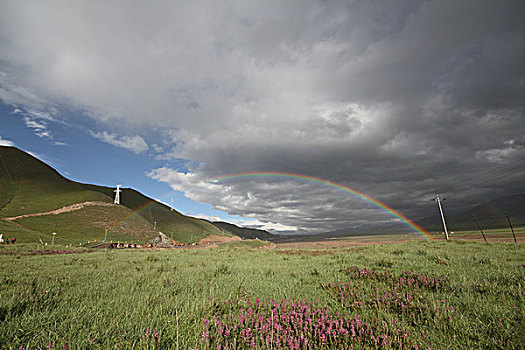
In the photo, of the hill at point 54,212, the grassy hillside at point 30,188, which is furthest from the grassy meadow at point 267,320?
the grassy hillside at point 30,188

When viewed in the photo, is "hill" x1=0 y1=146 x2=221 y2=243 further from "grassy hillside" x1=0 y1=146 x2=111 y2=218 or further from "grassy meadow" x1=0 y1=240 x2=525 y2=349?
"grassy meadow" x1=0 y1=240 x2=525 y2=349

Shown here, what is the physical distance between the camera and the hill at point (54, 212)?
70.4 m

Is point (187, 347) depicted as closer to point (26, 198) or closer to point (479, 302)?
point (479, 302)

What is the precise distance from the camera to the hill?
231 ft

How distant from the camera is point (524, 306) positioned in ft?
13.6

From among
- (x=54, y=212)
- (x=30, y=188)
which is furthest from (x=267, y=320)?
(x=30, y=188)

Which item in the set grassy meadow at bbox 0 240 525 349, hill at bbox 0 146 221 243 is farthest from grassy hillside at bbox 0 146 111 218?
grassy meadow at bbox 0 240 525 349

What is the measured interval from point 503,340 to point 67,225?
100995mm

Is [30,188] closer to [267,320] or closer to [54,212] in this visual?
[54,212]

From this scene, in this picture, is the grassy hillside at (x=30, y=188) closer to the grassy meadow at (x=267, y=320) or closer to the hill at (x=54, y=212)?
the hill at (x=54, y=212)

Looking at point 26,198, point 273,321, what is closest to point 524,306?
point 273,321

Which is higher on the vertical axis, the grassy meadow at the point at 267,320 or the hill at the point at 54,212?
the hill at the point at 54,212

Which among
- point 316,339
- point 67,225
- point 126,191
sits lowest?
point 316,339

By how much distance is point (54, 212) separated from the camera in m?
84.3
